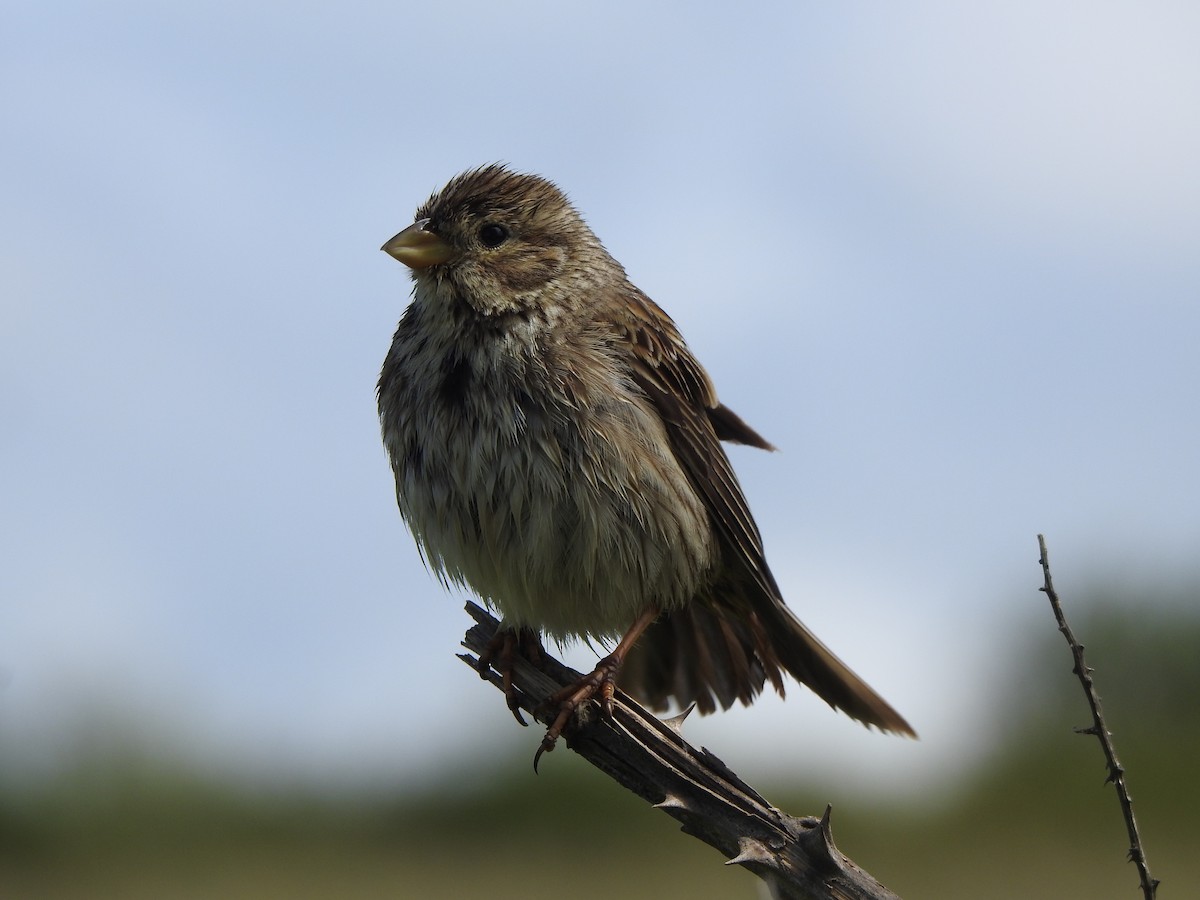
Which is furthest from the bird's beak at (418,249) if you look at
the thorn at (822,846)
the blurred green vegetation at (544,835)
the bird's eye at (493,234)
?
the blurred green vegetation at (544,835)

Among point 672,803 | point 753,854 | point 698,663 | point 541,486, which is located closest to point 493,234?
point 541,486

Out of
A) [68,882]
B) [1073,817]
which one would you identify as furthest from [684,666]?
[68,882]

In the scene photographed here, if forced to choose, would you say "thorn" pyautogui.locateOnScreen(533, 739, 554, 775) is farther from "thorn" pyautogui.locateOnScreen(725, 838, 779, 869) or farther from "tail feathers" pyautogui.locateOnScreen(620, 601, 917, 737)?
"tail feathers" pyautogui.locateOnScreen(620, 601, 917, 737)

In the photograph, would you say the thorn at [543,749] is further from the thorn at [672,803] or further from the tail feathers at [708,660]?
the tail feathers at [708,660]

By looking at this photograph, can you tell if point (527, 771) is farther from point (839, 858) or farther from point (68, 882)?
point (839, 858)

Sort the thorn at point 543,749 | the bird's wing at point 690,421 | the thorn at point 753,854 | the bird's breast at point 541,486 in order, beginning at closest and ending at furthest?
the thorn at point 753,854, the thorn at point 543,749, the bird's breast at point 541,486, the bird's wing at point 690,421
